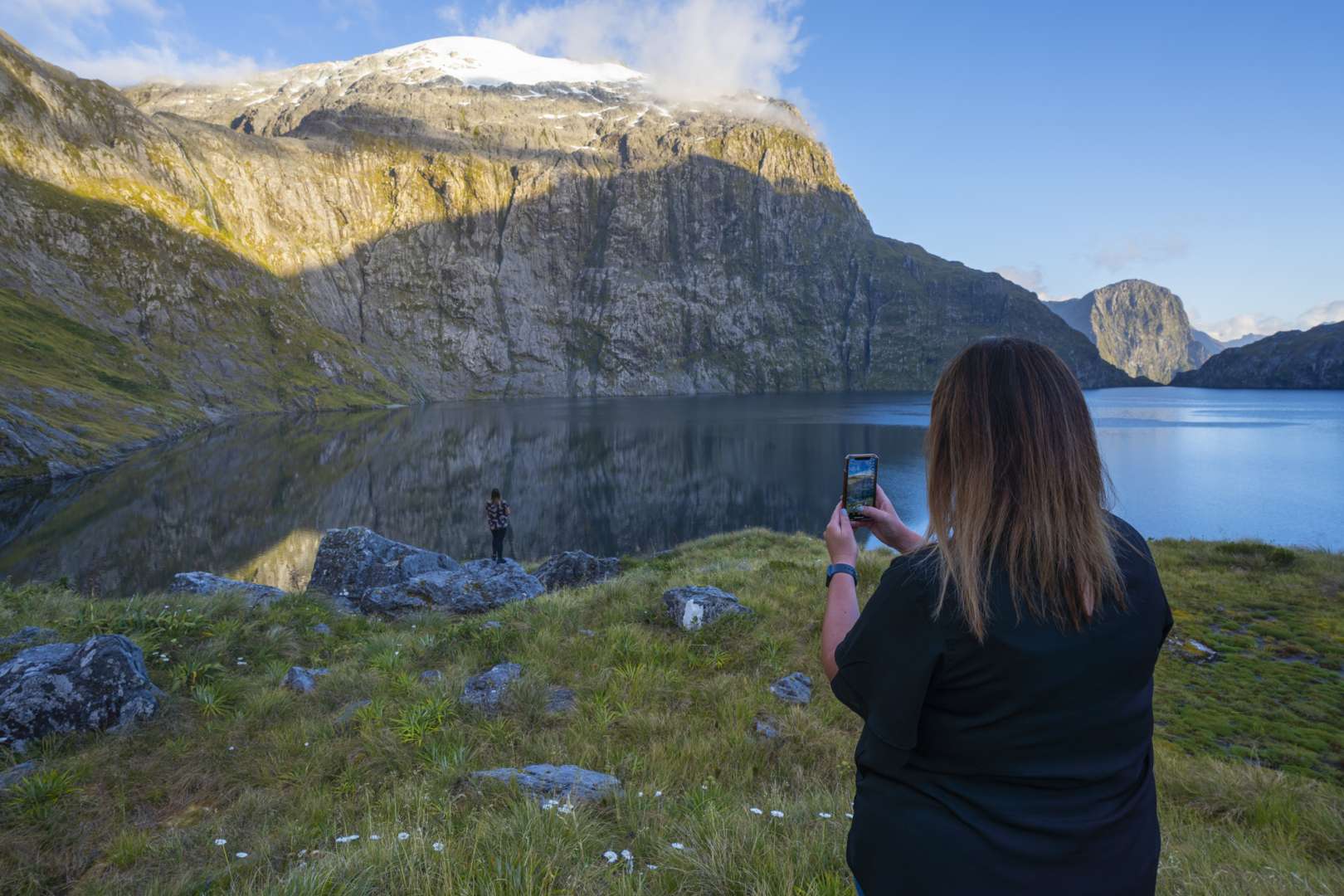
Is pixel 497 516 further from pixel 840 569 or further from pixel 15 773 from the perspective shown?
pixel 840 569

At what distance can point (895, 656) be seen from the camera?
201 centimetres

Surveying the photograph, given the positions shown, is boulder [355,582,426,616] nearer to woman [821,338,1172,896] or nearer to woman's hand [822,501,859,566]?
woman's hand [822,501,859,566]

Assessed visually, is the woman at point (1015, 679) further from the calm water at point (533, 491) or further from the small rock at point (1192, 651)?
the calm water at point (533, 491)

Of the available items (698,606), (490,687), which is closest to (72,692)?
(490,687)

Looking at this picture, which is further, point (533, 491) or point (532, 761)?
point (533, 491)

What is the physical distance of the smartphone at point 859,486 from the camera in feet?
10.1

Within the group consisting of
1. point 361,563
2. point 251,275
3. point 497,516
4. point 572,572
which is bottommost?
point 572,572

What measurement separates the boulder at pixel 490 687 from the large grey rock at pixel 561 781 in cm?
170

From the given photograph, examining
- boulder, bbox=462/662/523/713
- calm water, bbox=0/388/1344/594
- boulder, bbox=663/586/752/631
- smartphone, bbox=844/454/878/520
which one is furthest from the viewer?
calm water, bbox=0/388/1344/594

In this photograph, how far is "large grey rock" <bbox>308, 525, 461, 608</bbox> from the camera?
17.0m

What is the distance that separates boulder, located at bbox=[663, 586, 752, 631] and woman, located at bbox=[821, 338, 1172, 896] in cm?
780

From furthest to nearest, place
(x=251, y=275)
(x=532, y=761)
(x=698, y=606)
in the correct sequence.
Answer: (x=251, y=275)
(x=698, y=606)
(x=532, y=761)

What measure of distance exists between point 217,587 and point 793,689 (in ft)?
50.6

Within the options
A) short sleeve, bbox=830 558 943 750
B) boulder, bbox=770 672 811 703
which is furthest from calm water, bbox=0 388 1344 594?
short sleeve, bbox=830 558 943 750
